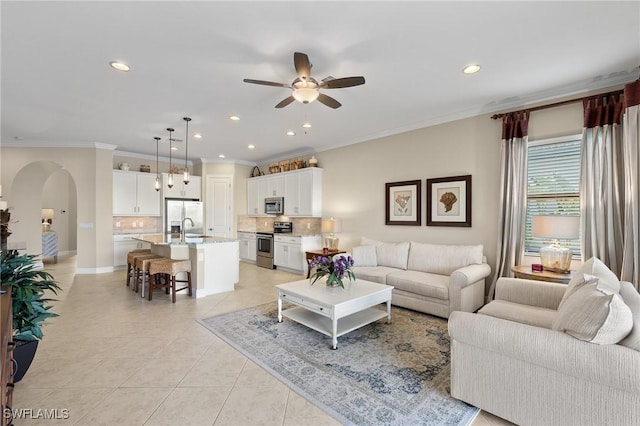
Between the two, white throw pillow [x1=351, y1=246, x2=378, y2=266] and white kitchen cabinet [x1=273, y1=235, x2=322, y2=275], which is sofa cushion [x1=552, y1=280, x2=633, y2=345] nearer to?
white throw pillow [x1=351, y1=246, x2=378, y2=266]

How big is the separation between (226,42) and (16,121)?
4.56 m

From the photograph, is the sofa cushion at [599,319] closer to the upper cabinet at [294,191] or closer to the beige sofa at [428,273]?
the beige sofa at [428,273]

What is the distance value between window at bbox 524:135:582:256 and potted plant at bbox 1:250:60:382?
4975mm

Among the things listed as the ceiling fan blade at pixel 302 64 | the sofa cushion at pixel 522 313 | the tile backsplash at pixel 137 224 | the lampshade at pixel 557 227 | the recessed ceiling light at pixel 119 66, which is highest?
the recessed ceiling light at pixel 119 66

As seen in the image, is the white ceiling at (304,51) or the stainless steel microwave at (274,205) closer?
the white ceiling at (304,51)

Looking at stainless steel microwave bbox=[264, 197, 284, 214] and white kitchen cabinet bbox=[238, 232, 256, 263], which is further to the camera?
white kitchen cabinet bbox=[238, 232, 256, 263]

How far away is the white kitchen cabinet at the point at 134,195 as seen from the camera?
21.8 ft

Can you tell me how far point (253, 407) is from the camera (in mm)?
2018

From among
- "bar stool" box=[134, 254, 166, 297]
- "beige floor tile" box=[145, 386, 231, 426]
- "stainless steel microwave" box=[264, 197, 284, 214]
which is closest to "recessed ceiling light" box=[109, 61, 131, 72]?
"bar stool" box=[134, 254, 166, 297]

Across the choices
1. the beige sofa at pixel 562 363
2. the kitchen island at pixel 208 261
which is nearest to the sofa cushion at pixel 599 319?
the beige sofa at pixel 562 363

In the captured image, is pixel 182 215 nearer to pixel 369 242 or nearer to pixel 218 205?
pixel 218 205

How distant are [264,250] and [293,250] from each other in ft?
3.61

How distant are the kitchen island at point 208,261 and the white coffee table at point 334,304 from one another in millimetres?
1769

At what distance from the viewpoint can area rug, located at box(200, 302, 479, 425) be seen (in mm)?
1979
